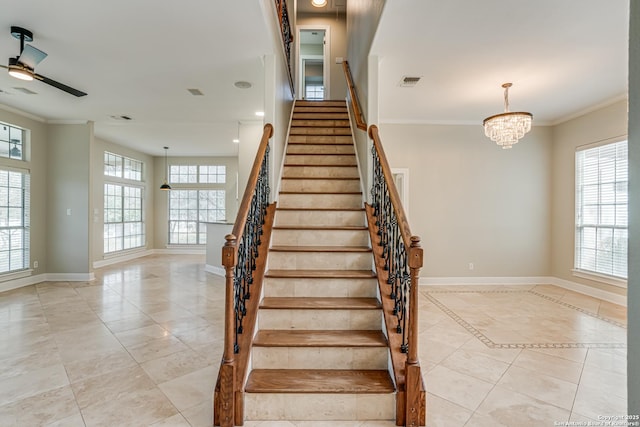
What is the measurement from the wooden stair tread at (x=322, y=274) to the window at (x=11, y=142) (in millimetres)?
5515

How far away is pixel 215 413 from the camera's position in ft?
6.12

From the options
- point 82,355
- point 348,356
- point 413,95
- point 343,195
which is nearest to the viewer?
point 348,356

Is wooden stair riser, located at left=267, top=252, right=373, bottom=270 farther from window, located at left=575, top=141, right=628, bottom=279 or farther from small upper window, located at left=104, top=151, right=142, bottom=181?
small upper window, located at left=104, top=151, right=142, bottom=181

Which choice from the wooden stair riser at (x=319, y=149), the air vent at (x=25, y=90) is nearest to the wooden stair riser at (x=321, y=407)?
the wooden stair riser at (x=319, y=149)

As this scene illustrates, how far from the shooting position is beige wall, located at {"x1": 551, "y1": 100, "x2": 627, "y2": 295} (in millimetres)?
4887

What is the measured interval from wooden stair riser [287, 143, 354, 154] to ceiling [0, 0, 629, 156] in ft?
3.10

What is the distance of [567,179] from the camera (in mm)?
5438

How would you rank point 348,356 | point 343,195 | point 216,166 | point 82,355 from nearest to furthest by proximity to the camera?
point 348,356 < point 82,355 < point 343,195 < point 216,166

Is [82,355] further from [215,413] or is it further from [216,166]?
[216,166]

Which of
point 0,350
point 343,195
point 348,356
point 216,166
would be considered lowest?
point 0,350

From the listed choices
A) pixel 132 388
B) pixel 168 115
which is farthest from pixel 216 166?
pixel 132 388

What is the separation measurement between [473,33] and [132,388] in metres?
4.19

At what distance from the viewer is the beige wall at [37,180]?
218 inches

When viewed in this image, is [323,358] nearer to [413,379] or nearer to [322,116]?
[413,379]
